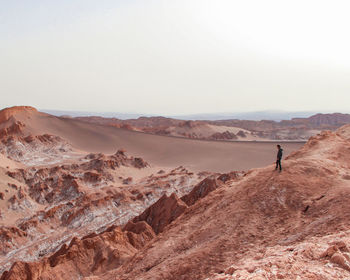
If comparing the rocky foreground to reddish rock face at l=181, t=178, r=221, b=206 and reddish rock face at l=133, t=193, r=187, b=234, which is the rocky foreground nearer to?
reddish rock face at l=133, t=193, r=187, b=234

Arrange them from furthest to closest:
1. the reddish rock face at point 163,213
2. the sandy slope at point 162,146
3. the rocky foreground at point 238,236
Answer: the sandy slope at point 162,146
the reddish rock face at point 163,213
the rocky foreground at point 238,236

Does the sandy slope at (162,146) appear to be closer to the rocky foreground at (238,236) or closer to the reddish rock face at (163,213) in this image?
the reddish rock face at (163,213)

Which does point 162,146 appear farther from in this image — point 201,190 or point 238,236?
point 238,236

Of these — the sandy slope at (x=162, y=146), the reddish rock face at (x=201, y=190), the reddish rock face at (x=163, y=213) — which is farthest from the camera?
the sandy slope at (x=162, y=146)

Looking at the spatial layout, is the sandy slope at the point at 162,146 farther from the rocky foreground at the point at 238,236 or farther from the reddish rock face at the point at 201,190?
the rocky foreground at the point at 238,236

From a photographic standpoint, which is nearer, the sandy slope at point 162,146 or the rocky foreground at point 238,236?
the rocky foreground at point 238,236

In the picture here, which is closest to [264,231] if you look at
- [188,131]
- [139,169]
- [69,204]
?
[69,204]

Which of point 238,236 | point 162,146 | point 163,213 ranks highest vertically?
point 238,236

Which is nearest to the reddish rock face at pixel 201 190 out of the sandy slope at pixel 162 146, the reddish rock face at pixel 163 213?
the reddish rock face at pixel 163 213

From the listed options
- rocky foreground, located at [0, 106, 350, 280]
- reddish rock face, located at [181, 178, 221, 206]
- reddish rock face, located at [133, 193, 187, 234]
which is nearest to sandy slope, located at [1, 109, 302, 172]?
reddish rock face, located at [181, 178, 221, 206]

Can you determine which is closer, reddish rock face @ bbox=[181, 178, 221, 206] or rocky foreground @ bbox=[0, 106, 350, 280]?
rocky foreground @ bbox=[0, 106, 350, 280]

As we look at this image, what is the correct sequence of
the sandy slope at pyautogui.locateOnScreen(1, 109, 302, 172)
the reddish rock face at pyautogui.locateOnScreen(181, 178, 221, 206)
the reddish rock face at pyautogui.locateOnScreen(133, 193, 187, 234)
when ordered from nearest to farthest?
the reddish rock face at pyautogui.locateOnScreen(133, 193, 187, 234) < the reddish rock face at pyautogui.locateOnScreen(181, 178, 221, 206) < the sandy slope at pyautogui.locateOnScreen(1, 109, 302, 172)

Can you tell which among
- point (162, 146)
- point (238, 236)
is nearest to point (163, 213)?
point (238, 236)

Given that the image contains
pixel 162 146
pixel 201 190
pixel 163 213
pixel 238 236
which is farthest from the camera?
pixel 162 146
